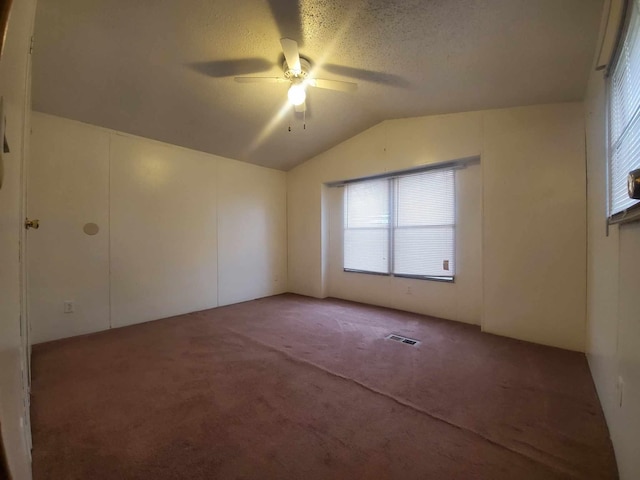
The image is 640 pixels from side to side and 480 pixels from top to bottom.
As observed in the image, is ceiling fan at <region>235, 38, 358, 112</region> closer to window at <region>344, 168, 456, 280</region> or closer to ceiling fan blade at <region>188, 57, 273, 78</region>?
ceiling fan blade at <region>188, 57, 273, 78</region>

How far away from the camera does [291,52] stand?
6.86 ft

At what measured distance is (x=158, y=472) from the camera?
1319 mm

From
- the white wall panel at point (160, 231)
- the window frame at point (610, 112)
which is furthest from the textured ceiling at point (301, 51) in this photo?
the white wall panel at point (160, 231)

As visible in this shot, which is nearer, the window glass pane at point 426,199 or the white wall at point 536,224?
the white wall at point 536,224

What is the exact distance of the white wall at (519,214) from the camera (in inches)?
104

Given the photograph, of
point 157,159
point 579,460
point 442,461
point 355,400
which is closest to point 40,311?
point 157,159

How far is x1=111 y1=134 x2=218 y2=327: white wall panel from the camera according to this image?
10.9 ft

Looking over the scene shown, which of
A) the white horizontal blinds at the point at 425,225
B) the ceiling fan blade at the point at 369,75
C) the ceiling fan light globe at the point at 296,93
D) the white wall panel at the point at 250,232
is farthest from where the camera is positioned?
the white wall panel at the point at 250,232

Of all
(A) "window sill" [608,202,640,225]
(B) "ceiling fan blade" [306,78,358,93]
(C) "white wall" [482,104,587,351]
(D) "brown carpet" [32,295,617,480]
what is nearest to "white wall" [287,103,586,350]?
(C) "white wall" [482,104,587,351]

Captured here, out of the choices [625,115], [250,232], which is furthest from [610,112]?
[250,232]

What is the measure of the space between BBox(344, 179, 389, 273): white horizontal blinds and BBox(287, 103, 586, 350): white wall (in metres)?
0.54

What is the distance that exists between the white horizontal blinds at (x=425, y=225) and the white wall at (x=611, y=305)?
1397 millimetres

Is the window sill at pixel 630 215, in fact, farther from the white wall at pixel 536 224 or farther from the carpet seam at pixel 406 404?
the white wall at pixel 536 224

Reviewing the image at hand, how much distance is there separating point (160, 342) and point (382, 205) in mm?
3536
